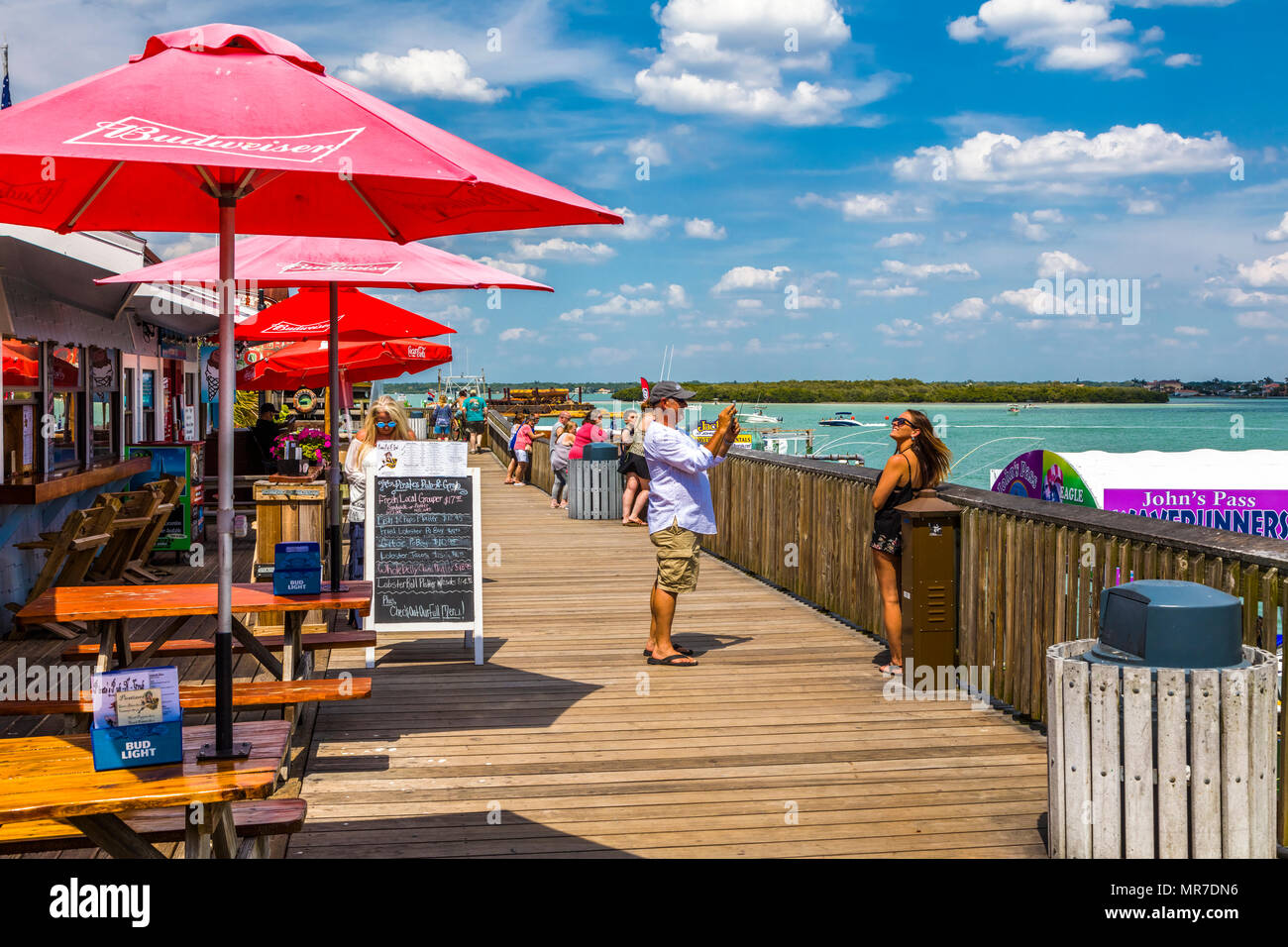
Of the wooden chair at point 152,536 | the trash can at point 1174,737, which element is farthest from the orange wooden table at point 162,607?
the wooden chair at point 152,536

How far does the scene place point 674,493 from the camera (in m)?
6.82

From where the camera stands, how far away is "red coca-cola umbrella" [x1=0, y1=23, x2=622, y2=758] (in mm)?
2838

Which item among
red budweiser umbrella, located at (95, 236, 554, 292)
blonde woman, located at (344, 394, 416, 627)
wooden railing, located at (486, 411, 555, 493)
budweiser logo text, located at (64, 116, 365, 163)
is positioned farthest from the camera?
wooden railing, located at (486, 411, 555, 493)

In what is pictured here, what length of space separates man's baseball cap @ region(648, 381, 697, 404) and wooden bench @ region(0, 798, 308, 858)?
3.52 m

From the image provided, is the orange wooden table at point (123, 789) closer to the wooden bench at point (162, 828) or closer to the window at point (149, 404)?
the wooden bench at point (162, 828)

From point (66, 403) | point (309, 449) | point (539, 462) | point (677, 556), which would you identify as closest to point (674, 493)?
point (677, 556)

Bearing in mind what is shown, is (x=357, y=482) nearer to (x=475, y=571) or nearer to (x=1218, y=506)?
(x=475, y=571)

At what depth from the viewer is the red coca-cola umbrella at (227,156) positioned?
2.84 m

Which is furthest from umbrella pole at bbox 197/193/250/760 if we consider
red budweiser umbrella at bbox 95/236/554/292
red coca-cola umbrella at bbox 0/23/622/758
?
red budweiser umbrella at bbox 95/236/554/292

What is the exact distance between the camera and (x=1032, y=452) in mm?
9758

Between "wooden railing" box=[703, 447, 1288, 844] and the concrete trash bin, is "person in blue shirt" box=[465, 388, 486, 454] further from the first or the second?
"wooden railing" box=[703, 447, 1288, 844]
